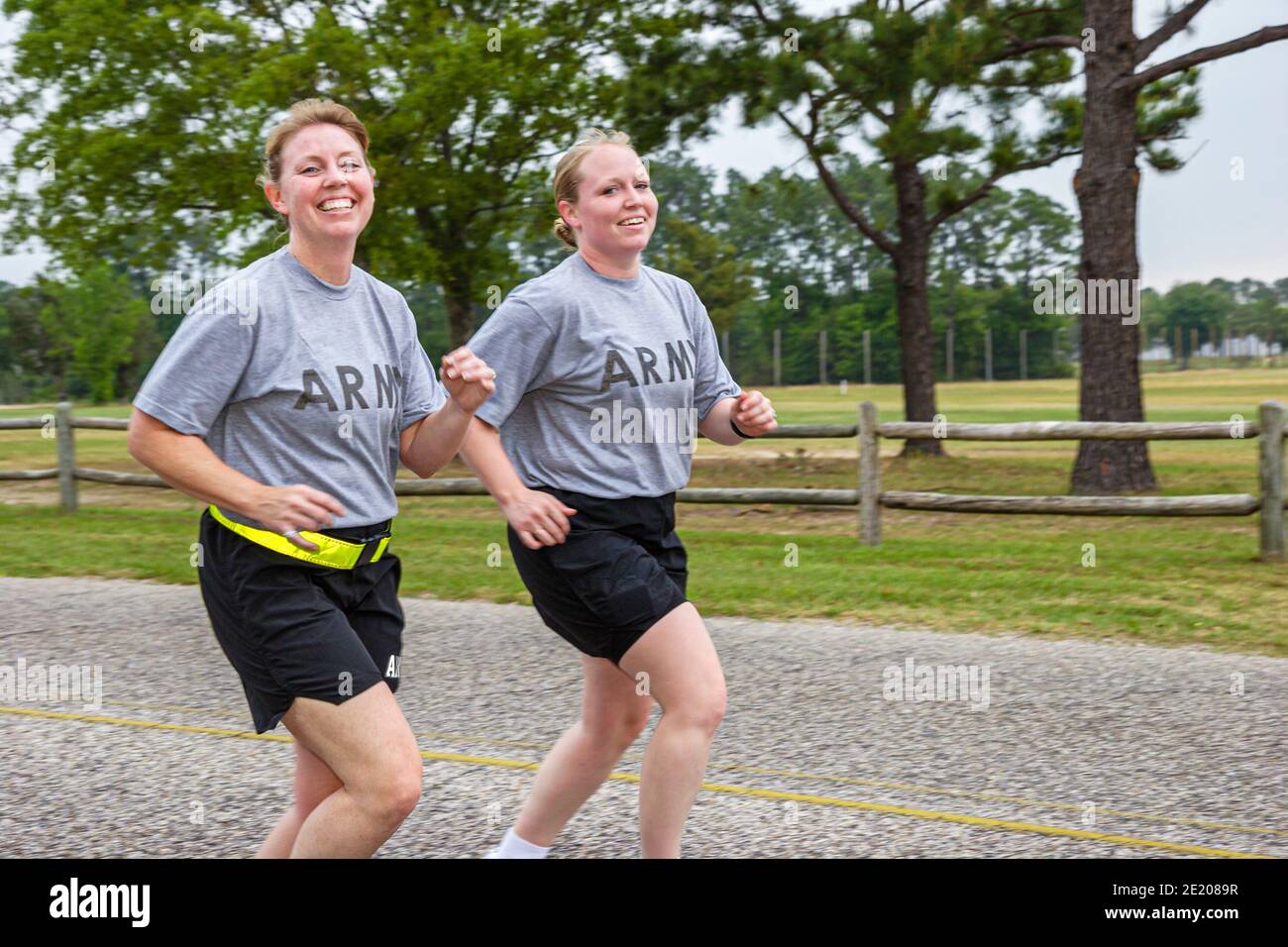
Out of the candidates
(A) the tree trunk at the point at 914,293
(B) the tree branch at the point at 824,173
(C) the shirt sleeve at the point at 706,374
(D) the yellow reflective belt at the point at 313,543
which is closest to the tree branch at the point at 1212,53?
(B) the tree branch at the point at 824,173

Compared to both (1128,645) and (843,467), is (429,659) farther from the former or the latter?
(843,467)

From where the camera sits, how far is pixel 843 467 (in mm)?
23406

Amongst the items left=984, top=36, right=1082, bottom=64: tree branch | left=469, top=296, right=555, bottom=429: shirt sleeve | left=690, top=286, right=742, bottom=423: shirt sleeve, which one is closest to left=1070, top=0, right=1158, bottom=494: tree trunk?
left=984, top=36, right=1082, bottom=64: tree branch

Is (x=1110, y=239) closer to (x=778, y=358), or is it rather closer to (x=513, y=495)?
(x=513, y=495)

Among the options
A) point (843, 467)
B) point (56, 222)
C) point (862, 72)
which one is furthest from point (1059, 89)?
point (56, 222)

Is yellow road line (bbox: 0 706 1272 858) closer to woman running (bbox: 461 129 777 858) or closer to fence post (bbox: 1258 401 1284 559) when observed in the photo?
woman running (bbox: 461 129 777 858)

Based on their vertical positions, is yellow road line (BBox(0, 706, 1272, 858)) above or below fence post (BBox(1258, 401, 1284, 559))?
below

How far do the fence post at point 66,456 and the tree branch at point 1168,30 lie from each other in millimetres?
12801

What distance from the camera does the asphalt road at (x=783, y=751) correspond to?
4418mm

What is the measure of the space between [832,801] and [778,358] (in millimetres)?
99359

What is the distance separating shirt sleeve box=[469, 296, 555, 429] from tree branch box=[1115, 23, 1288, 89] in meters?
13.2

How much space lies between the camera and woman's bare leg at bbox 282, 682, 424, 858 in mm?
2908

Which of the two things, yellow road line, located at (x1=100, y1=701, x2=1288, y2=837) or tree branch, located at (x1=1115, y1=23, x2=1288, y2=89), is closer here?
yellow road line, located at (x1=100, y1=701, x2=1288, y2=837)

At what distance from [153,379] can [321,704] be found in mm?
764
